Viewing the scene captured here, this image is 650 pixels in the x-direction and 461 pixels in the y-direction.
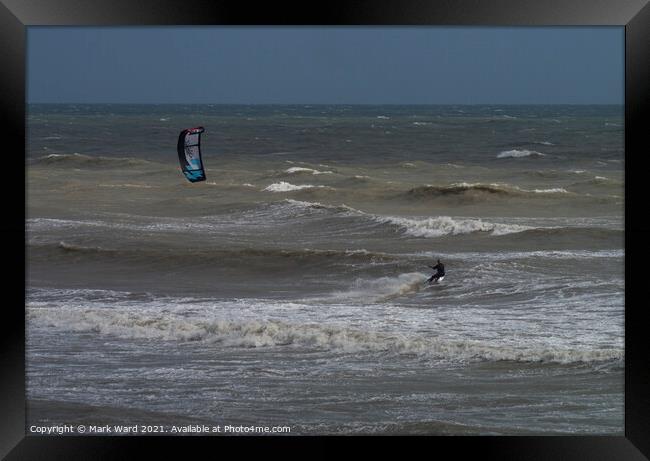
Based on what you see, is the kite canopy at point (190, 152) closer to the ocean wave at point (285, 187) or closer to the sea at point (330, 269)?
the sea at point (330, 269)

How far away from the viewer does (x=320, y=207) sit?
9.31 m

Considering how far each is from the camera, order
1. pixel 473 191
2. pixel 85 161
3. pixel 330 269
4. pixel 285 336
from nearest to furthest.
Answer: pixel 285 336
pixel 330 269
pixel 473 191
pixel 85 161

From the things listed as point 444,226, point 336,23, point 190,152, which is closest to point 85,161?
point 190,152

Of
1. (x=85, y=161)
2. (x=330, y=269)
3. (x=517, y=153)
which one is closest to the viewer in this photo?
(x=330, y=269)

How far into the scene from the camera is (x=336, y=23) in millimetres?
4828

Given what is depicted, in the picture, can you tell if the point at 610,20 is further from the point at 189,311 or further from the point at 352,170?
the point at 352,170

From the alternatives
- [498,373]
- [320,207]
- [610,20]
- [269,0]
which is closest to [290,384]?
[498,373]

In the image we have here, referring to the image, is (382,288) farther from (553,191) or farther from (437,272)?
(553,191)

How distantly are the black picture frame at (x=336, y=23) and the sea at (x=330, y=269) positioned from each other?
0.23 metres

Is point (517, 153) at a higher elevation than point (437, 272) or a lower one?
higher
